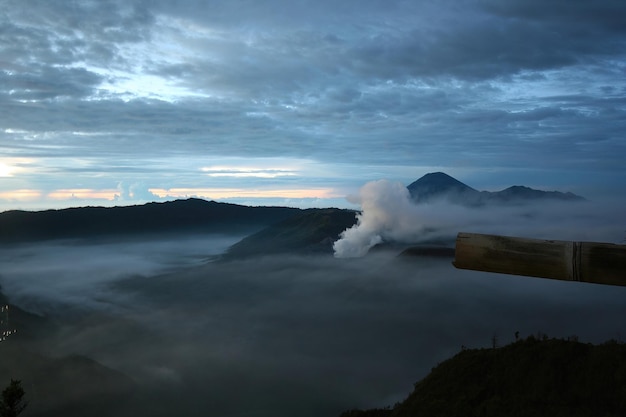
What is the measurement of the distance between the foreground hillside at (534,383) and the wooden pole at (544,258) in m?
12.6

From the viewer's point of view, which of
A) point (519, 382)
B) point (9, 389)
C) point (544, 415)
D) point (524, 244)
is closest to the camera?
point (524, 244)

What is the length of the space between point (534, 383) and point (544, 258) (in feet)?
49.9

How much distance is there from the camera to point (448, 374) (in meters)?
23.4

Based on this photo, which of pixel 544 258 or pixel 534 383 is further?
pixel 534 383

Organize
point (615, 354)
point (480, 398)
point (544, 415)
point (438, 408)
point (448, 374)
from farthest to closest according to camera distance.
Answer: point (448, 374)
point (438, 408)
point (480, 398)
point (615, 354)
point (544, 415)

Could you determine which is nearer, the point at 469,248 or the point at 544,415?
the point at 469,248

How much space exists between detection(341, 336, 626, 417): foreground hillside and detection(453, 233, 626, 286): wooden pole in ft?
41.2

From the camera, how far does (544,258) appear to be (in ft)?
14.9

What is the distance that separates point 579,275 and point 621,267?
332 mm

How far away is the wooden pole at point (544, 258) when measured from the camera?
427 centimetres

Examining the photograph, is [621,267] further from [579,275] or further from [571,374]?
[571,374]

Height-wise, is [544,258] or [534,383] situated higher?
[544,258]

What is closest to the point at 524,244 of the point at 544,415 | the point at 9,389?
the point at 544,415

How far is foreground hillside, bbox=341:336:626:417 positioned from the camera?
15.5 m
